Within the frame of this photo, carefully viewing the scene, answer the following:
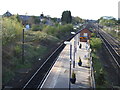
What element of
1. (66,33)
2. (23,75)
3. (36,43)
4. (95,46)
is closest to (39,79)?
(23,75)

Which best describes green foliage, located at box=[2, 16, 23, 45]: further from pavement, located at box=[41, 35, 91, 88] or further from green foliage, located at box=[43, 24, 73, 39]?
green foliage, located at box=[43, 24, 73, 39]

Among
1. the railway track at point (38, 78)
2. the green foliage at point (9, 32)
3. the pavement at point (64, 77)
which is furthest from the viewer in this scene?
the green foliage at point (9, 32)

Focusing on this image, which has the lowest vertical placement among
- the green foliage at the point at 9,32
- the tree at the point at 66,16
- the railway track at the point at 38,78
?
the railway track at the point at 38,78

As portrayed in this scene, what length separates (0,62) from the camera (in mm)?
17828

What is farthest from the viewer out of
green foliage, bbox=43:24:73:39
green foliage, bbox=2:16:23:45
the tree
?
the tree

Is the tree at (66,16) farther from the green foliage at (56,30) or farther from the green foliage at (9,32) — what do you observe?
the green foliage at (9,32)

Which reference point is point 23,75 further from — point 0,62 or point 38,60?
point 38,60

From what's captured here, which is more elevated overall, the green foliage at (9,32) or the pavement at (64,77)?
the green foliage at (9,32)

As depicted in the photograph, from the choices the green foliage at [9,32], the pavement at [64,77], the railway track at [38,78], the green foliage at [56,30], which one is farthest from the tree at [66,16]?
the pavement at [64,77]

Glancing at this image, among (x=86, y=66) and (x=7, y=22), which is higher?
(x=7, y=22)

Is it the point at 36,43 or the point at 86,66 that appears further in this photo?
the point at 36,43

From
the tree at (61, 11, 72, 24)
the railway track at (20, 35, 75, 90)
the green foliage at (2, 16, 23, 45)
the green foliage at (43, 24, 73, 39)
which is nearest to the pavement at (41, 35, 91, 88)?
the railway track at (20, 35, 75, 90)

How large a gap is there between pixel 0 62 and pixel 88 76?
743 cm

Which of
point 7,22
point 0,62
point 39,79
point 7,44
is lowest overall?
point 39,79
